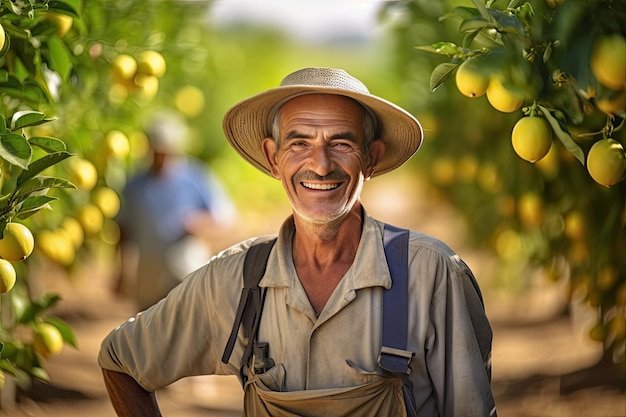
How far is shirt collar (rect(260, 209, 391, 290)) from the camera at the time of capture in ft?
7.12

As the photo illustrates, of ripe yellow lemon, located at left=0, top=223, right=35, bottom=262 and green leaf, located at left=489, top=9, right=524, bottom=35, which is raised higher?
green leaf, located at left=489, top=9, right=524, bottom=35

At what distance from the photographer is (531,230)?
4.67 meters

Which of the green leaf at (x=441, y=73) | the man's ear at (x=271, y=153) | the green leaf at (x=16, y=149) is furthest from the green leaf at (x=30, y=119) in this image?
the green leaf at (x=441, y=73)

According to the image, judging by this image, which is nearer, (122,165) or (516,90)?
(516,90)

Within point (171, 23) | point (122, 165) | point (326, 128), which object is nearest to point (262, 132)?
point (326, 128)

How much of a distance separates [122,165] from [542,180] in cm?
158

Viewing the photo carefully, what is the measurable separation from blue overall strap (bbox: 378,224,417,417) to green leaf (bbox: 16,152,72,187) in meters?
0.72

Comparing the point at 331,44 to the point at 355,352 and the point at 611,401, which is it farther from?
the point at 355,352

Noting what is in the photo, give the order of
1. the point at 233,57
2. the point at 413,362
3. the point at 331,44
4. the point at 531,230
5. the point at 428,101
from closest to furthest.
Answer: the point at 413,362
the point at 531,230
the point at 428,101
the point at 233,57
the point at 331,44

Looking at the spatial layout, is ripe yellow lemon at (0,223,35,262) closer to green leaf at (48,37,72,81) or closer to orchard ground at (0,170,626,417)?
green leaf at (48,37,72,81)

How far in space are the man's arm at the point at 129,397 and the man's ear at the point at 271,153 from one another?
0.60 m

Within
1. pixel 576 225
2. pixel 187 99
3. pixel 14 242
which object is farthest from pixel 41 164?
pixel 187 99

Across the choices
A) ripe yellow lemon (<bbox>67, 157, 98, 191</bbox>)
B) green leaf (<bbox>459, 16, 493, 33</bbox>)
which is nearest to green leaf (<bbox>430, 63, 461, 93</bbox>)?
green leaf (<bbox>459, 16, 493, 33</bbox>)

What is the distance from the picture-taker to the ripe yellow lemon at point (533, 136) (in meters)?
2.04
